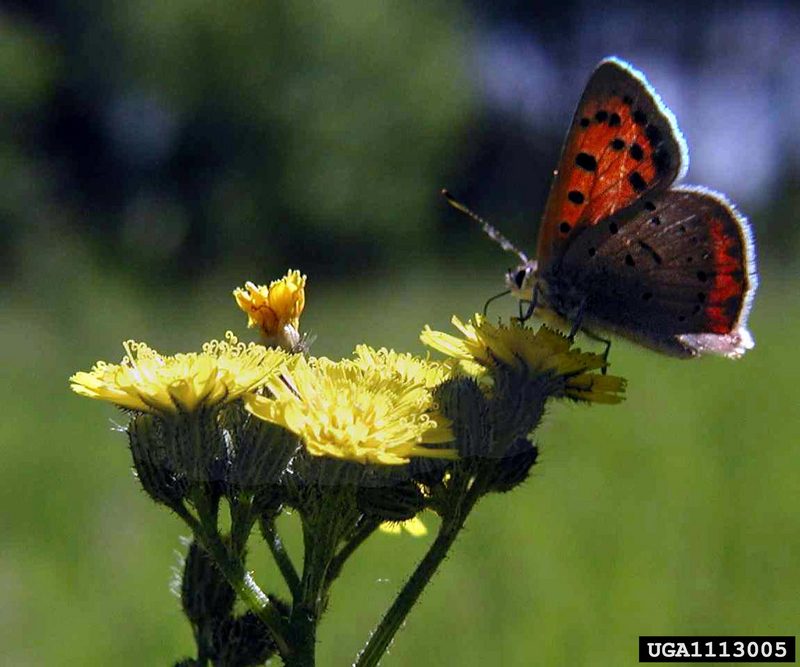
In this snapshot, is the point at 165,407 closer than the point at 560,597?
Yes

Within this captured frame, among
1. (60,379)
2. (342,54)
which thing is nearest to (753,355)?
(60,379)

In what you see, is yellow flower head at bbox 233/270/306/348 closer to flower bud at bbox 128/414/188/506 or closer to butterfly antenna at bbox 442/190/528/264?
flower bud at bbox 128/414/188/506

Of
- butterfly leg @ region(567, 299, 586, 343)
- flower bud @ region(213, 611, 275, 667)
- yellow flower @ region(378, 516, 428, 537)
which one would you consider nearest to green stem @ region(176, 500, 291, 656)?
flower bud @ region(213, 611, 275, 667)

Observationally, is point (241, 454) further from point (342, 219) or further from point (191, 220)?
point (342, 219)

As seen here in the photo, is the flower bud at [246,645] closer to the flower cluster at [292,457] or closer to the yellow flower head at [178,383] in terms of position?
the flower cluster at [292,457]

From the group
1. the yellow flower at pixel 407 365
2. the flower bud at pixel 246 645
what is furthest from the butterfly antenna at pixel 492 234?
the flower bud at pixel 246 645

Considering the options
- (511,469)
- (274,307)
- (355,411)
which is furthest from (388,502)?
(274,307)
